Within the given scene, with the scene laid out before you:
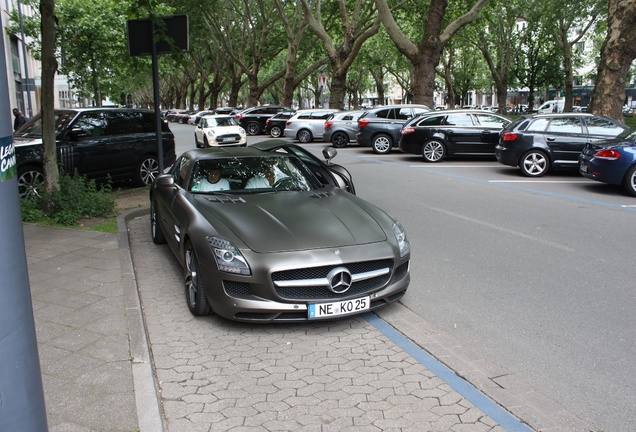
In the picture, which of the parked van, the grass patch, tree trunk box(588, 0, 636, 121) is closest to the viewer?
the grass patch

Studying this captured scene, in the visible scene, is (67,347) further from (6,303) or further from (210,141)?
(210,141)

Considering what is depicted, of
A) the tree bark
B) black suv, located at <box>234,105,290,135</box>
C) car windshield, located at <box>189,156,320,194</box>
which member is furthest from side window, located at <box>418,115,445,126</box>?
black suv, located at <box>234,105,290,135</box>

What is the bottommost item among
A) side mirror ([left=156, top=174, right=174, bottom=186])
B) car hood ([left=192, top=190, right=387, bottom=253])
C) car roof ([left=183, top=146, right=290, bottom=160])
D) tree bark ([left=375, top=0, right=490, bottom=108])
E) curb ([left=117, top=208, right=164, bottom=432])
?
curb ([left=117, top=208, right=164, bottom=432])

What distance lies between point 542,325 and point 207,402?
2.91m

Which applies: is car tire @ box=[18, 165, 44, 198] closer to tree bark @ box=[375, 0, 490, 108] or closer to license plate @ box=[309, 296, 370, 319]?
license plate @ box=[309, 296, 370, 319]

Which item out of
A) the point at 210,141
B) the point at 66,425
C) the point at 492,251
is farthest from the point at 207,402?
the point at 210,141

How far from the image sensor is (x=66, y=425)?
3242mm

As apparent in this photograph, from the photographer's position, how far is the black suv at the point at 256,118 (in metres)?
34.0

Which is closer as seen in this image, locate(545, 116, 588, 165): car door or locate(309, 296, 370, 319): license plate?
locate(309, 296, 370, 319): license plate

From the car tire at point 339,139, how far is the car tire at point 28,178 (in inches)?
602

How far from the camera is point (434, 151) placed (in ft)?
57.5

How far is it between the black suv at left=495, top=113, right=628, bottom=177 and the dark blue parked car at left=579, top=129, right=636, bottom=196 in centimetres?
197

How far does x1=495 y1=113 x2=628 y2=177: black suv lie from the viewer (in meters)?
13.6

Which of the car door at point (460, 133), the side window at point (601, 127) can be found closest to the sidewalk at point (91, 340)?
the side window at point (601, 127)
